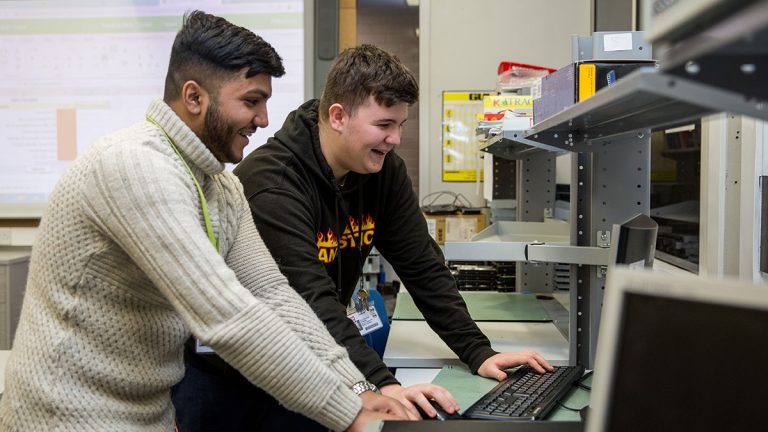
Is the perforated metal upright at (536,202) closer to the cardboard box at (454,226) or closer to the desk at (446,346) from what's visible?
the desk at (446,346)

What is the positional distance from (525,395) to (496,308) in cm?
104

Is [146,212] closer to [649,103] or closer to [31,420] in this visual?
[31,420]

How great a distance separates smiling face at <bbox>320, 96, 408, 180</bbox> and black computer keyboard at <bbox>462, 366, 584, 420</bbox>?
1.87 feet

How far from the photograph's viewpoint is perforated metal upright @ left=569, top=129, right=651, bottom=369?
1551 mm

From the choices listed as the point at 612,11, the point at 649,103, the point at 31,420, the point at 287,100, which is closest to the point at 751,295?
the point at 649,103

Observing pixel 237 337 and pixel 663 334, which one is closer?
pixel 663 334

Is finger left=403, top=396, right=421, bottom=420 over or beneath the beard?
beneath

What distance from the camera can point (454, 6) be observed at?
422 centimetres

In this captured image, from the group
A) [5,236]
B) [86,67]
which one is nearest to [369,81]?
[86,67]

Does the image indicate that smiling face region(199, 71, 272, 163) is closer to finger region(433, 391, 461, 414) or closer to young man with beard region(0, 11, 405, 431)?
young man with beard region(0, 11, 405, 431)

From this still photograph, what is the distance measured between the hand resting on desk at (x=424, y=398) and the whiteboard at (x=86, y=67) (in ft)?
5.98

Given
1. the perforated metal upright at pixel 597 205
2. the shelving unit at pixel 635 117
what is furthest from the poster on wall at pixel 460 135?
the perforated metal upright at pixel 597 205

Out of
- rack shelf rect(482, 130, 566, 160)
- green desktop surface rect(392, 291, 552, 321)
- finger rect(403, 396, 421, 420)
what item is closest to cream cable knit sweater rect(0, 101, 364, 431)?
finger rect(403, 396, 421, 420)

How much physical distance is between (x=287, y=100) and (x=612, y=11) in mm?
2115
